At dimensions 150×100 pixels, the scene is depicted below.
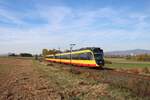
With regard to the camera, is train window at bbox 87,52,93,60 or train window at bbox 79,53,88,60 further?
train window at bbox 79,53,88,60

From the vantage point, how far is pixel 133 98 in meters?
12.0

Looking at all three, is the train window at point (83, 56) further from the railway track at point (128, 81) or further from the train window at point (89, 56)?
the railway track at point (128, 81)

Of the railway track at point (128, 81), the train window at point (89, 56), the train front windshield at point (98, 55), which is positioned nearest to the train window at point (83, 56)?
the train window at point (89, 56)

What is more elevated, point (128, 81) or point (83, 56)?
point (83, 56)

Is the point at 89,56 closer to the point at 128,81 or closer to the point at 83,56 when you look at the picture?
the point at 83,56

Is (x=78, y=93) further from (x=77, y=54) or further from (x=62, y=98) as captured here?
(x=77, y=54)

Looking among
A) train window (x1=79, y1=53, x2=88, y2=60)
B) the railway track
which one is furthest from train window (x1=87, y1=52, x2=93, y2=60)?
the railway track

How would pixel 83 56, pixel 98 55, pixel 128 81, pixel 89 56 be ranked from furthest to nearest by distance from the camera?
pixel 83 56 < pixel 89 56 < pixel 98 55 < pixel 128 81

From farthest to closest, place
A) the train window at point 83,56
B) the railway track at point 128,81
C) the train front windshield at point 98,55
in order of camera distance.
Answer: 1. the train window at point 83,56
2. the train front windshield at point 98,55
3. the railway track at point 128,81

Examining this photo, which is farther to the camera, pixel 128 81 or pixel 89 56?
pixel 89 56

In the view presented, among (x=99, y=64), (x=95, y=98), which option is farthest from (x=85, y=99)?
(x=99, y=64)

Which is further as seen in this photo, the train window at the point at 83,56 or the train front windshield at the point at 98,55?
the train window at the point at 83,56

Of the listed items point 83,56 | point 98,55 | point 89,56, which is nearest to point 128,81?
point 98,55

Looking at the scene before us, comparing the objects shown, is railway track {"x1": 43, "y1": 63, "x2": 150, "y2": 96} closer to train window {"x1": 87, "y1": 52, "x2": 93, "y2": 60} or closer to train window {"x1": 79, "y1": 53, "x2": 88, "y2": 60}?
train window {"x1": 87, "y1": 52, "x2": 93, "y2": 60}
